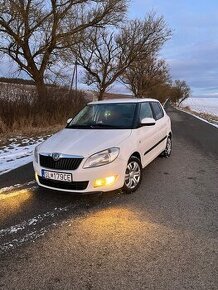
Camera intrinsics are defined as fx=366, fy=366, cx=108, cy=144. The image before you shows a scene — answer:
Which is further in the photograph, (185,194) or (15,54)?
(15,54)

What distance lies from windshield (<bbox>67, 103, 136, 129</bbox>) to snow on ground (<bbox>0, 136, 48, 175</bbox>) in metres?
2.21

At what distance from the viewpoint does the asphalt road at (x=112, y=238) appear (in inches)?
138

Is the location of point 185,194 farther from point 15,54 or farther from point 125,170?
point 15,54

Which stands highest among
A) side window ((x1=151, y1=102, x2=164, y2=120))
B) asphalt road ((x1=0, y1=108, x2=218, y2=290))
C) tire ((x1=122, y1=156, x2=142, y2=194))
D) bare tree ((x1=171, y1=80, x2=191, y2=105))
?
side window ((x1=151, y1=102, x2=164, y2=120))

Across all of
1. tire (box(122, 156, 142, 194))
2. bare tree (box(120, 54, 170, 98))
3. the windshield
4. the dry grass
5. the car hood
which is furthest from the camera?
bare tree (box(120, 54, 170, 98))

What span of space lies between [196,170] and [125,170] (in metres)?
2.74

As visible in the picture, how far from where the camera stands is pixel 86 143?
5816mm

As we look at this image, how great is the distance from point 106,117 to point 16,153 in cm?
430

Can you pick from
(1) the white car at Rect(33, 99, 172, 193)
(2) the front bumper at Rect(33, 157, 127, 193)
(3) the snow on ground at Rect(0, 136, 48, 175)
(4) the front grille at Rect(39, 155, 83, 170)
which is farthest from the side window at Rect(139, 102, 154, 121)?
(3) the snow on ground at Rect(0, 136, 48, 175)

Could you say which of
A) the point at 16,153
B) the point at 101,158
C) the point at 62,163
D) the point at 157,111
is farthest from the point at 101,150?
the point at 16,153

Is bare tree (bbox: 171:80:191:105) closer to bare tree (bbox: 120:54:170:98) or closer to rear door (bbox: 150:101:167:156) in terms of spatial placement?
bare tree (bbox: 120:54:170:98)

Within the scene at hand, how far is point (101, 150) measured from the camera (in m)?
5.58

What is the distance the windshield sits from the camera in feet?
22.1

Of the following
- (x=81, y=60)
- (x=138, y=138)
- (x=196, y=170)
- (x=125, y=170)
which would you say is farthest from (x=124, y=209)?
(x=81, y=60)
